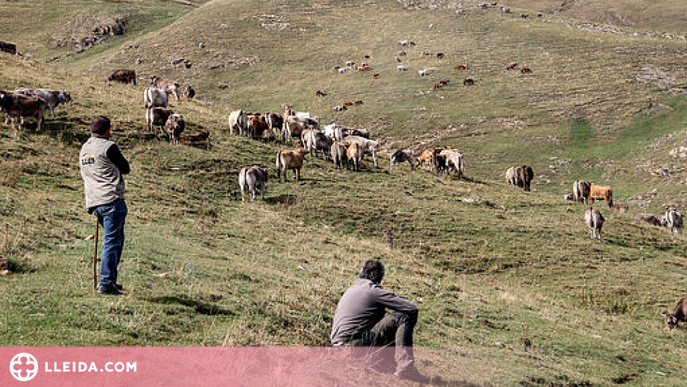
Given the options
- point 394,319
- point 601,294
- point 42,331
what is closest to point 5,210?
point 42,331

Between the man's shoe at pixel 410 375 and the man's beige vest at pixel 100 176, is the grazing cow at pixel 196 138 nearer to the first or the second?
the man's beige vest at pixel 100 176

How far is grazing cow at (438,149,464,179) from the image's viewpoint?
107ft

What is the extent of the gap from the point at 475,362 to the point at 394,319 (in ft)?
9.23

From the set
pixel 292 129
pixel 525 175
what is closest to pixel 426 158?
pixel 525 175

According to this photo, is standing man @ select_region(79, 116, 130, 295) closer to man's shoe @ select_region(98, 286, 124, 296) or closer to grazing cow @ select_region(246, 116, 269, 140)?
man's shoe @ select_region(98, 286, 124, 296)

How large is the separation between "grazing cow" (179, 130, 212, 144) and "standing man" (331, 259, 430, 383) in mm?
20630

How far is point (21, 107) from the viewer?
21.2 metres

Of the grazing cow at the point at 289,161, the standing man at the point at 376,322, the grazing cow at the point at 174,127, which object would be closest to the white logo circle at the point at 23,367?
the standing man at the point at 376,322

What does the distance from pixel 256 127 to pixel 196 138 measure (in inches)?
222

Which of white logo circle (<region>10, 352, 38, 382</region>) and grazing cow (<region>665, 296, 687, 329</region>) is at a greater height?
white logo circle (<region>10, 352, 38, 382</region>)

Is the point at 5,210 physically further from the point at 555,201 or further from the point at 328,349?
the point at 555,201

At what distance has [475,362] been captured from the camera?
9.02 meters

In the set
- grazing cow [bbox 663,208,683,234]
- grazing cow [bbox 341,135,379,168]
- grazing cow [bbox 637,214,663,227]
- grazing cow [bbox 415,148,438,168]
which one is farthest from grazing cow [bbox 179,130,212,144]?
grazing cow [bbox 663,208,683,234]

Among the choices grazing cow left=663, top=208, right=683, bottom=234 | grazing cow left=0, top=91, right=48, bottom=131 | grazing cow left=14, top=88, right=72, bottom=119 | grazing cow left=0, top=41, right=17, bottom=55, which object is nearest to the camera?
grazing cow left=0, top=91, right=48, bottom=131
